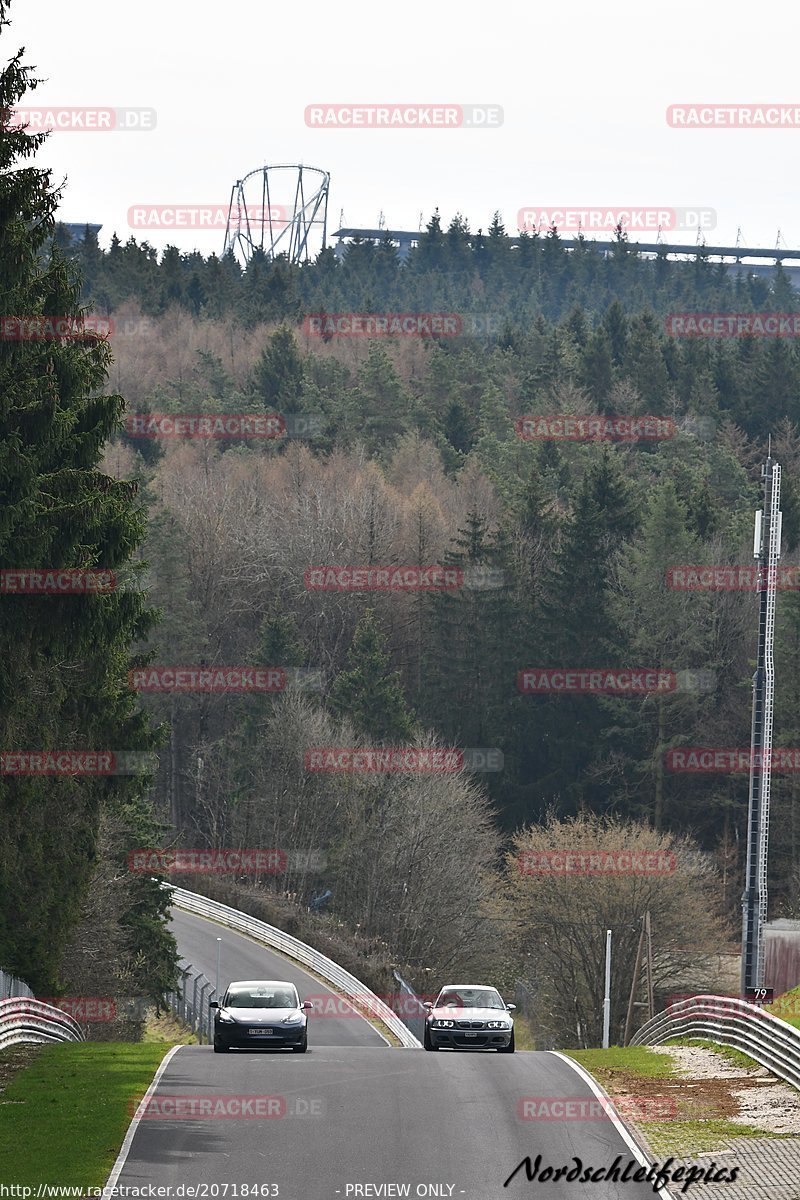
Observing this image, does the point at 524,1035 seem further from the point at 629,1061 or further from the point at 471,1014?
the point at 629,1061

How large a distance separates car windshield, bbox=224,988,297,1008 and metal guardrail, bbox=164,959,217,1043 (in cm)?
1875

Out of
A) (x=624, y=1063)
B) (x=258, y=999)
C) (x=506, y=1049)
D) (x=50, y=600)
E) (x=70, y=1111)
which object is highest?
(x=50, y=600)

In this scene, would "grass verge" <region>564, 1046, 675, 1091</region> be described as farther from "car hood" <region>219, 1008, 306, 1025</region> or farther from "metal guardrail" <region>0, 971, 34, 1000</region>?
"metal guardrail" <region>0, 971, 34, 1000</region>

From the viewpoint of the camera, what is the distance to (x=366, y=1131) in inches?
715

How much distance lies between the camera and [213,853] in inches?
2968

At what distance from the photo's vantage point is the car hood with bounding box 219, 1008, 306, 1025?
2583 centimetres

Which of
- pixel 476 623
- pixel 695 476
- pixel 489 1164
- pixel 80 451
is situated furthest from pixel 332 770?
pixel 489 1164

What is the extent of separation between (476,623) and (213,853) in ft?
59.2

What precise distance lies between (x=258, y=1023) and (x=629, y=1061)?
5668 mm

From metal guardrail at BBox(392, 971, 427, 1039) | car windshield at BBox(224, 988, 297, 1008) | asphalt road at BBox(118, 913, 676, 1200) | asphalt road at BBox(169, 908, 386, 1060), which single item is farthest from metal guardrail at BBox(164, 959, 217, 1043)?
asphalt road at BBox(118, 913, 676, 1200)

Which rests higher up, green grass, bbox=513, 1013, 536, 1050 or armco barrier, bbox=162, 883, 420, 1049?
armco barrier, bbox=162, 883, 420, 1049

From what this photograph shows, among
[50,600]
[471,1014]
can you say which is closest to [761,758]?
[471,1014]

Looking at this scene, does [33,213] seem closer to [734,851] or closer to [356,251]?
[734,851]

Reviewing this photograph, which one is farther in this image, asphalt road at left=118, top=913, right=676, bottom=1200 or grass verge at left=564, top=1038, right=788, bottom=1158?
grass verge at left=564, top=1038, right=788, bottom=1158
